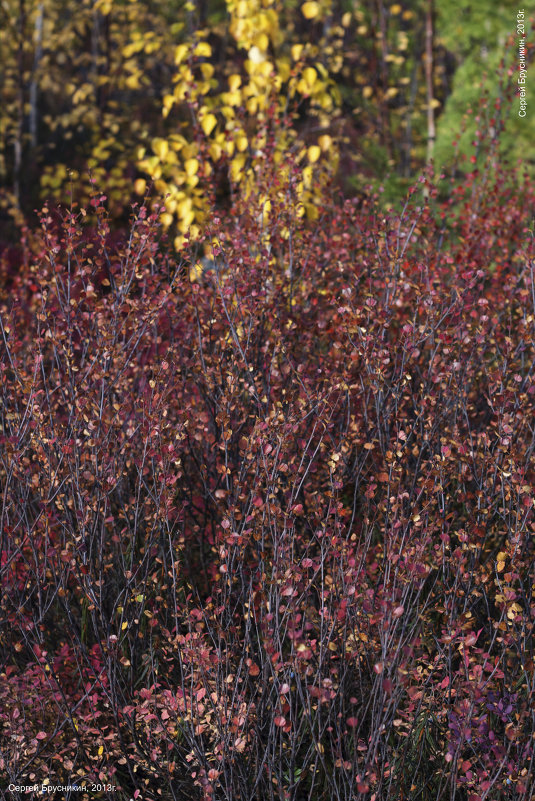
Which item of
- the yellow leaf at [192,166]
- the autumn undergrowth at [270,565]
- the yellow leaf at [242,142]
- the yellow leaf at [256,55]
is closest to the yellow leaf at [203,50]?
the yellow leaf at [256,55]

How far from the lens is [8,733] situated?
8.73 ft

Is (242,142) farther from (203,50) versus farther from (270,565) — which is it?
(270,565)

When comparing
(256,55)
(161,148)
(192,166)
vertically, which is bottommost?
(192,166)

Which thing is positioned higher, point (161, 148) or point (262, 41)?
point (262, 41)

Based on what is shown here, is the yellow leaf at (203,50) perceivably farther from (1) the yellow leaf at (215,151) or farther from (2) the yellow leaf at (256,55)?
(1) the yellow leaf at (215,151)

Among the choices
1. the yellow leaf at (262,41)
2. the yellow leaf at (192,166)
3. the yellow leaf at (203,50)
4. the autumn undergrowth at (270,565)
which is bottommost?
the autumn undergrowth at (270,565)

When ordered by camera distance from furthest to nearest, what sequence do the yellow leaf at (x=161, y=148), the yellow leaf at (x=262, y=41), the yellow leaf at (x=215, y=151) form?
the yellow leaf at (x=262, y=41), the yellow leaf at (x=161, y=148), the yellow leaf at (x=215, y=151)

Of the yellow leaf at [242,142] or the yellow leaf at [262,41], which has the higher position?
the yellow leaf at [262,41]

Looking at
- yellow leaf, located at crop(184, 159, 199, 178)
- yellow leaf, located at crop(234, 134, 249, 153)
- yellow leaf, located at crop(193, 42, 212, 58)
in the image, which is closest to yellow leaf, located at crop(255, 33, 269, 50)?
yellow leaf, located at crop(193, 42, 212, 58)

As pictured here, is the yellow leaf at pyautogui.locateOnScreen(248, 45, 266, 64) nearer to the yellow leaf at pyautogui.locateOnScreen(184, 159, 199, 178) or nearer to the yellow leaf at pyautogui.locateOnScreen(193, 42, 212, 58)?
the yellow leaf at pyautogui.locateOnScreen(193, 42, 212, 58)

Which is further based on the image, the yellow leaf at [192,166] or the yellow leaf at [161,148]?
the yellow leaf at [161,148]

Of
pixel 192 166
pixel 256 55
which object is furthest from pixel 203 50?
pixel 192 166

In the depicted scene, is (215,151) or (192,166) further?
(215,151)

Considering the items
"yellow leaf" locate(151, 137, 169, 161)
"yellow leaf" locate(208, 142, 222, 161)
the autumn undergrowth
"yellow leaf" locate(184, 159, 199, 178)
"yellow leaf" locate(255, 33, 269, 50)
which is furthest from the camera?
"yellow leaf" locate(255, 33, 269, 50)
